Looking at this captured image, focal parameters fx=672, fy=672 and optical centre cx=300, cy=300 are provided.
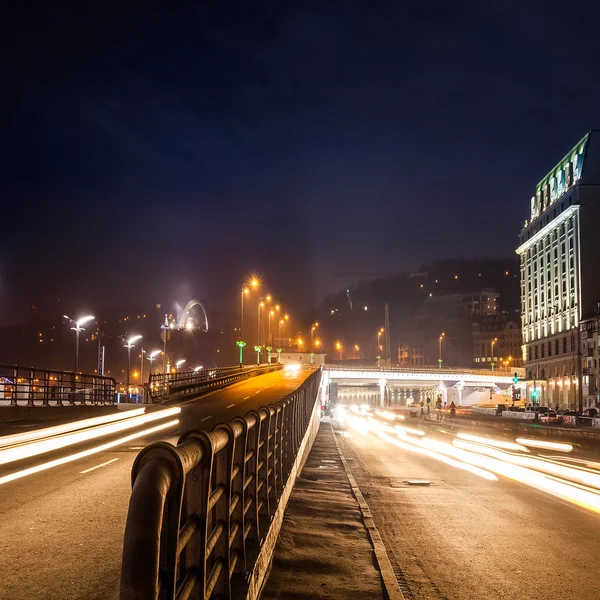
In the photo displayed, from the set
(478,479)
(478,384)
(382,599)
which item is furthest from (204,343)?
(382,599)

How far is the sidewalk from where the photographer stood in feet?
26.7

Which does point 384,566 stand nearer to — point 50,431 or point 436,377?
point 50,431

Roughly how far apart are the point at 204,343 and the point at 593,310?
117809mm

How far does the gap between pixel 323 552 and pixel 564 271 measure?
98096mm

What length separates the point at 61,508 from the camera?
10070 mm

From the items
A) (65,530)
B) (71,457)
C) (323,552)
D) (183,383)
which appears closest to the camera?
(65,530)

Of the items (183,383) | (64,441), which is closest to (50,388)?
(64,441)

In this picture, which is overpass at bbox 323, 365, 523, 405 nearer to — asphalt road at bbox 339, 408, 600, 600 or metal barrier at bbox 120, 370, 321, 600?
asphalt road at bbox 339, 408, 600, 600

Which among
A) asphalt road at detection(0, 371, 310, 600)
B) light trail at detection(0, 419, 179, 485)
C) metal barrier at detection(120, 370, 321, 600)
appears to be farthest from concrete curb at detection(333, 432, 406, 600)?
light trail at detection(0, 419, 179, 485)

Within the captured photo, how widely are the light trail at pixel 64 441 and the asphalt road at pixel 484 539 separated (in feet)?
27.8

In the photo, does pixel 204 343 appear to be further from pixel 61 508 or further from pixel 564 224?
pixel 61 508

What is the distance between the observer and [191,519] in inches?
162

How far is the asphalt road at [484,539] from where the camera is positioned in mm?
8781

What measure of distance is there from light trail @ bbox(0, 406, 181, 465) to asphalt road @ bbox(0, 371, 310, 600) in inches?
22.4
